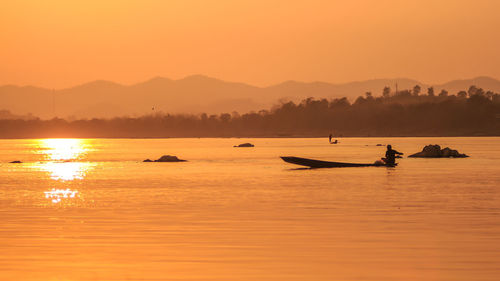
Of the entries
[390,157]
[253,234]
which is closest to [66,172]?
[390,157]

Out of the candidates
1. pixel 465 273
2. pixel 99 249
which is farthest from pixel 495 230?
pixel 99 249

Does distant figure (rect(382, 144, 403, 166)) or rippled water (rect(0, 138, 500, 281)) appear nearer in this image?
rippled water (rect(0, 138, 500, 281))

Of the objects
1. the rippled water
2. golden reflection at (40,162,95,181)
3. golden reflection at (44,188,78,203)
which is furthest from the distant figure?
golden reflection at (44,188,78,203)

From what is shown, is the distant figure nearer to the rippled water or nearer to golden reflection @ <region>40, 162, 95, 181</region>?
the rippled water

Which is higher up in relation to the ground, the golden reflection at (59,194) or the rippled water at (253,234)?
the rippled water at (253,234)

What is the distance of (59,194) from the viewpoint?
40344 mm

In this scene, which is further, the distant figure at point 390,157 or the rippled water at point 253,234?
the distant figure at point 390,157

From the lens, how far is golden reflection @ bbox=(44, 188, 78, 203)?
122ft

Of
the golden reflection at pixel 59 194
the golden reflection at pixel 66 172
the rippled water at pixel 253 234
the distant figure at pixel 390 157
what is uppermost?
the distant figure at pixel 390 157

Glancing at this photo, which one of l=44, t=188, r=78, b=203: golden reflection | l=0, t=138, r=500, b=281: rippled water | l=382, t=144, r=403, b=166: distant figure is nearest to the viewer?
l=0, t=138, r=500, b=281: rippled water

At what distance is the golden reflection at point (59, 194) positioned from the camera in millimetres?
37100

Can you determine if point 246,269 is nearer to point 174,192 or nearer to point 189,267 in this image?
point 189,267

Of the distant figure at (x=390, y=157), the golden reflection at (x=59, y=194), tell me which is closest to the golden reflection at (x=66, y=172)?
the golden reflection at (x=59, y=194)

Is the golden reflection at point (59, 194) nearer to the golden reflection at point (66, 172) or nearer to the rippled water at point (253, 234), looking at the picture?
the rippled water at point (253, 234)
